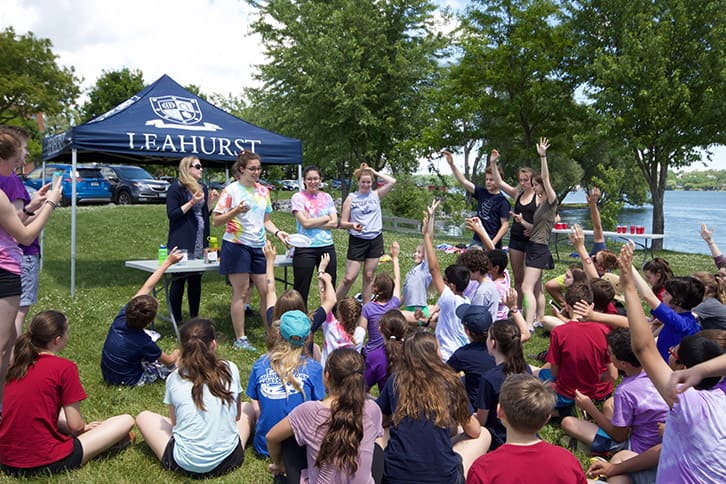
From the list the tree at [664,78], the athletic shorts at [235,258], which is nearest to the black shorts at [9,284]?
the athletic shorts at [235,258]

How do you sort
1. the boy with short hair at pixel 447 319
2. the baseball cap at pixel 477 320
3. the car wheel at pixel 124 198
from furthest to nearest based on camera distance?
the car wheel at pixel 124 198
the boy with short hair at pixel 447 319
the baseball cap at pixel 477 320

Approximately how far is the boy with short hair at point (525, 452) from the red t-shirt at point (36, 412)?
2329 millimetres

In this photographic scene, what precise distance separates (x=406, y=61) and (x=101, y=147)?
61.7 feet

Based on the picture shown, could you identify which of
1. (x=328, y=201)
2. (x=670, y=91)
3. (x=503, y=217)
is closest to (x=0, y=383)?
(x=328, y=201)

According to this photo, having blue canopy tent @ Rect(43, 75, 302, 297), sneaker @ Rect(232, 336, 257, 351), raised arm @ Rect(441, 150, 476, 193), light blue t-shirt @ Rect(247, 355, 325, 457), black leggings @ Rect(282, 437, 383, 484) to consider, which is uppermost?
blue canopy tent @ Rect(43, 75, 302, 297)

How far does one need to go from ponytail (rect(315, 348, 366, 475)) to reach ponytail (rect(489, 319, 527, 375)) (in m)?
1.12

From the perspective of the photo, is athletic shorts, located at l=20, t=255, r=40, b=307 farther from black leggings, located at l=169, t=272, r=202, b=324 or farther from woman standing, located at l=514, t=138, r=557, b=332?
woman standing, located at l=514, t=138, r=557, b=332

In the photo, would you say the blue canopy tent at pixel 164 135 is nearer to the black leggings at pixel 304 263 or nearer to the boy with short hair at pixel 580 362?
→ the black leggings at pixel 304 263

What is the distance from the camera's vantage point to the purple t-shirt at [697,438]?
2.02 m

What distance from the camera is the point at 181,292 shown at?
6133 mm

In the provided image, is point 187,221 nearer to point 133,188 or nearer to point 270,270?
point 270,270

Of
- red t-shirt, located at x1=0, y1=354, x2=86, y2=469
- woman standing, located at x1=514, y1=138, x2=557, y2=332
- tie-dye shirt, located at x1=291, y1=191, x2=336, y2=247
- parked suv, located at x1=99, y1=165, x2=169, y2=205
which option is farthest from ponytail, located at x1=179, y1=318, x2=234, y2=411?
parked suv, located at x1=99, y1=165, x2=169, y2=205

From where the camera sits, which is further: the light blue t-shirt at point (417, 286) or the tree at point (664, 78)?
the tree at point (664, 78)

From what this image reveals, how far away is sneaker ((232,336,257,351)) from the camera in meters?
5.38
